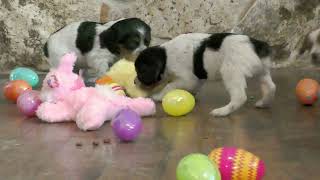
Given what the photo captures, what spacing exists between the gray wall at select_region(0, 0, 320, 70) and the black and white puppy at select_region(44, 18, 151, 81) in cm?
93

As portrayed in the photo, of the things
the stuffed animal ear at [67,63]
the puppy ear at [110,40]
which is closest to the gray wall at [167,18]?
the puppy ear at [110,40]

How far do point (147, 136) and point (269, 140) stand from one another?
0.59 meters

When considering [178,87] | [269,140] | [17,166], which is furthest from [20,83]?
[269,140]

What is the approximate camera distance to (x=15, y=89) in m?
3.85

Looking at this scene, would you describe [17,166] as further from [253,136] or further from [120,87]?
[120,87]

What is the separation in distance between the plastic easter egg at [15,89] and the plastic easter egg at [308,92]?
1761 millimetres

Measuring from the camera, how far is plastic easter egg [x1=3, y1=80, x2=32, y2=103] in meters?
3.84

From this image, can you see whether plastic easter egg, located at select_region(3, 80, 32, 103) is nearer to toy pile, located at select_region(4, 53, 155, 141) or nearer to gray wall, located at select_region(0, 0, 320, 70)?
toy pile, located at select_region(4, 53, 155, 141)

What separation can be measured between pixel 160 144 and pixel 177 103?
67 centimetres

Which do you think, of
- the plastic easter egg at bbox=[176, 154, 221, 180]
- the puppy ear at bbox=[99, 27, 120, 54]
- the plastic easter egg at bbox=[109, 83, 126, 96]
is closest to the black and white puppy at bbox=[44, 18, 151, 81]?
the puppy ear at bbox=[99, 27, 120, 54]

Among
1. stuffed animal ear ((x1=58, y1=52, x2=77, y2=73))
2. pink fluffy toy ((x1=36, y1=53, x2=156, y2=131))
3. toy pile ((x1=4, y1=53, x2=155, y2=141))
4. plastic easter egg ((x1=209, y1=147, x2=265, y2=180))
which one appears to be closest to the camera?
plastic easter egg ((x1=209, y1=147, x2=265, y2=180))

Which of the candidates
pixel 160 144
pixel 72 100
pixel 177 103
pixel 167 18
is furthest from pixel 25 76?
pixel 160 144

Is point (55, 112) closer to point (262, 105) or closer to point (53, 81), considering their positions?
point (53, 81)

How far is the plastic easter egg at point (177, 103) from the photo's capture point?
11.0 ft
